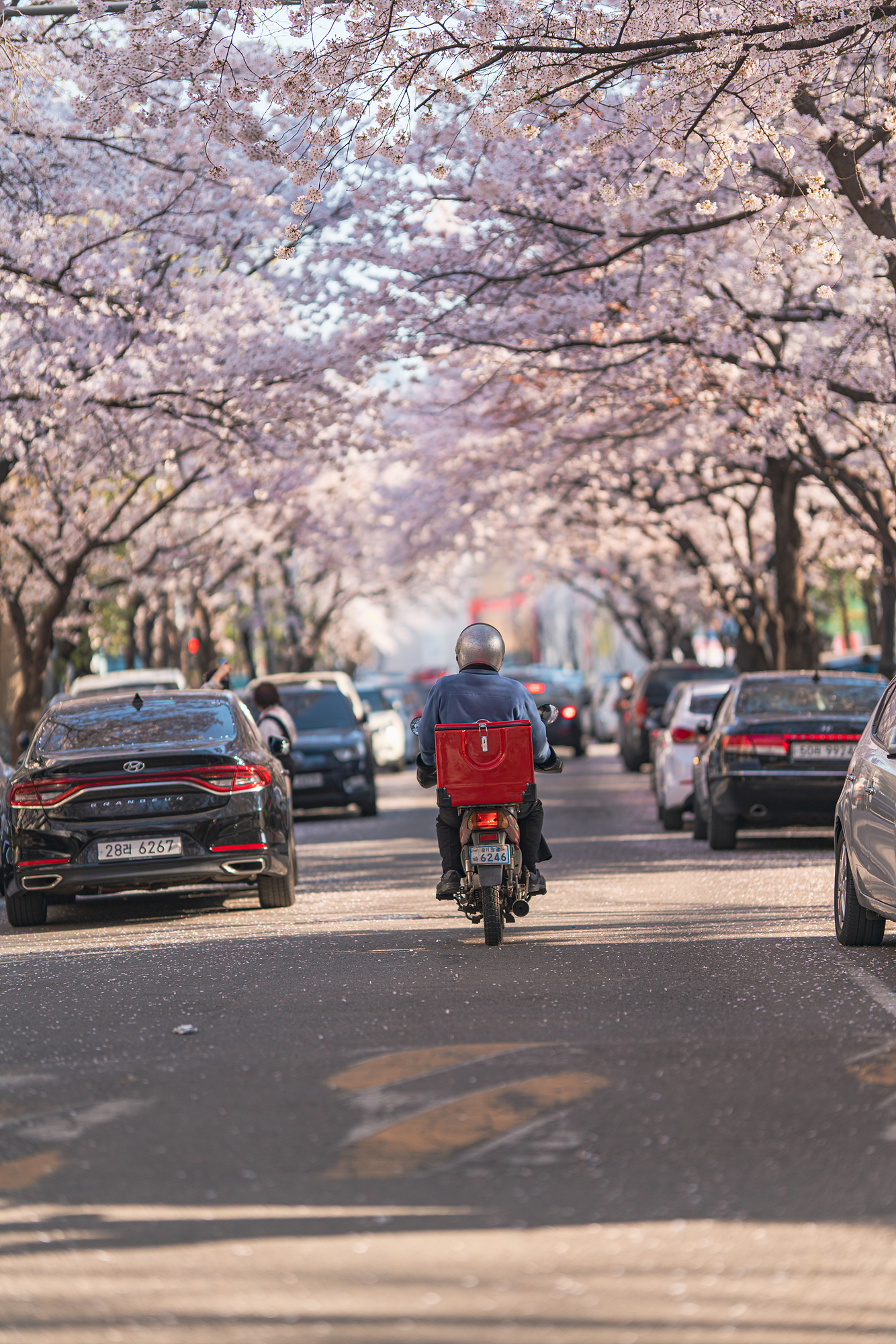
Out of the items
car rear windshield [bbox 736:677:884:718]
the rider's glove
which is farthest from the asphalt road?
car rear windshield [bbox 736:677:884:718]

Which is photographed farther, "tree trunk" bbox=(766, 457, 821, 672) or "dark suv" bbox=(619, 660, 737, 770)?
"dark suv" bbox=(619, 660, 737, 770)

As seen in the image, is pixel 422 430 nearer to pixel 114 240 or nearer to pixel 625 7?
pixel 114 240

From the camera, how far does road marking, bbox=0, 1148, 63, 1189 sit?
5613mm

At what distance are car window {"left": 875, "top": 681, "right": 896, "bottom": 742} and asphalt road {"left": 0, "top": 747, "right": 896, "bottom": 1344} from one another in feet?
3.77

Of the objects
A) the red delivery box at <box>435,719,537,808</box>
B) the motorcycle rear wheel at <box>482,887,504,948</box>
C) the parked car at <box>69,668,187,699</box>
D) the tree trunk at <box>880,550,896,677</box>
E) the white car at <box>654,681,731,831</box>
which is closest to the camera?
the motorcycle rear wheel at <box>482,887,504,948</box>

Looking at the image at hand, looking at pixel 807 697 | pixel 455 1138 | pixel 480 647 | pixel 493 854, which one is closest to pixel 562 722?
pixel 807 697

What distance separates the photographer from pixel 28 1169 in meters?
5.76

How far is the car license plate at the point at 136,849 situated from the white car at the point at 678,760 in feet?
23.7

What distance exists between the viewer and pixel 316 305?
24.1m

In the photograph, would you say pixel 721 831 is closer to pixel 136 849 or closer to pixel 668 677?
pixel 136 849

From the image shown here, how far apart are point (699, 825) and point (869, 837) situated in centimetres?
875

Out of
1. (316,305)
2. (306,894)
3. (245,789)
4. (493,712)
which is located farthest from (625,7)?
(316,305)

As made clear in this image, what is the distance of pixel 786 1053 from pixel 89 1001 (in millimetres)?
3511

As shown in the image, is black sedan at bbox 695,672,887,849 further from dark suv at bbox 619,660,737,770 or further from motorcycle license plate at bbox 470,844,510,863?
dark suv at bbox 619,660,737,770
